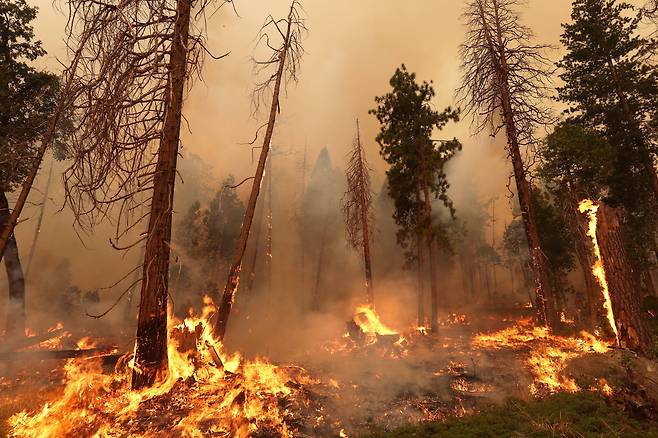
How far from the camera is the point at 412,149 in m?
19.1

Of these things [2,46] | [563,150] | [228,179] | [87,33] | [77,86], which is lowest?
[77,86]

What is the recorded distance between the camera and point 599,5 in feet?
63.6

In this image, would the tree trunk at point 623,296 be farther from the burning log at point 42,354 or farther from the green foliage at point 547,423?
the burning log at point 42,354

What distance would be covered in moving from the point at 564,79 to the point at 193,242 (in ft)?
104

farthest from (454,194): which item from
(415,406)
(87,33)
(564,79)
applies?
(87,33)

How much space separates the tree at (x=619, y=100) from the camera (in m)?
17.9

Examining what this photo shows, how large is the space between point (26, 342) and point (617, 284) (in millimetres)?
18229

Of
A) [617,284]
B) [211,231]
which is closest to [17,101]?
[617,284]

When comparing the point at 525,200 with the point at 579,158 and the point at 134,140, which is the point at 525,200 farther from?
the point at 134,140

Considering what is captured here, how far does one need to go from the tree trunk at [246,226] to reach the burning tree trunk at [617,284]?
8.79 m

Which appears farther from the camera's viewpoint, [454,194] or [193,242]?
[454,194]

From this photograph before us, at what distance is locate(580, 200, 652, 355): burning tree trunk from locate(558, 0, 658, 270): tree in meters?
13.5

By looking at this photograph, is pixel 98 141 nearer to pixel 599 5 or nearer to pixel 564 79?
pixel 564 79

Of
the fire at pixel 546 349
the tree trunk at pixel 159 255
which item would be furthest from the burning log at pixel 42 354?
the fire at pixel 546 349
